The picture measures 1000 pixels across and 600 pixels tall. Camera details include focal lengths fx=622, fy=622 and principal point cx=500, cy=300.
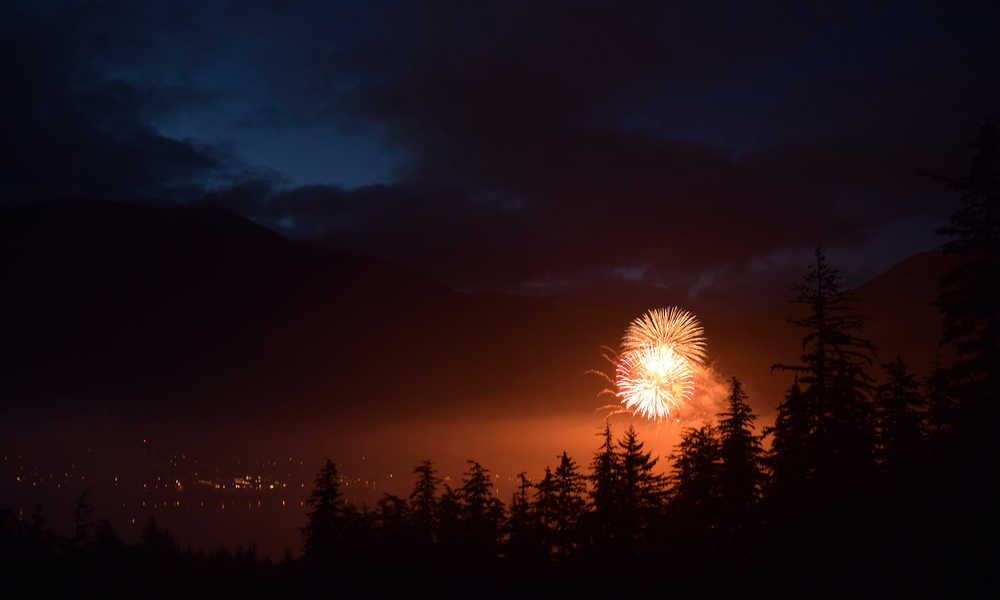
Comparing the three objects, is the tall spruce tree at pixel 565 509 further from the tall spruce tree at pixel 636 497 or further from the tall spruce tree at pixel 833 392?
the tall spruce tree at pixel 833 392

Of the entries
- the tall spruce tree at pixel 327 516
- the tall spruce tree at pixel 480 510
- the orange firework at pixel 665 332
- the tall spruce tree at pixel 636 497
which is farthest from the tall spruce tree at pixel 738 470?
the orange firework at pixel 665 332

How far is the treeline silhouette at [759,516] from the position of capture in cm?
1548

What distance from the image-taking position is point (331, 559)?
18062mm

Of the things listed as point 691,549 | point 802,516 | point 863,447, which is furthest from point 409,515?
point 863,447

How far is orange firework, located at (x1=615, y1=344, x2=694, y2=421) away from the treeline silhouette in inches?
1345

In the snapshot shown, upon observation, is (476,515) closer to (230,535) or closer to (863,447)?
(863,447)

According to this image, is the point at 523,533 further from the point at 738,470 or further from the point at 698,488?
the point at 738,470

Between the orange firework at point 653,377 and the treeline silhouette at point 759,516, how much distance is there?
34.2m

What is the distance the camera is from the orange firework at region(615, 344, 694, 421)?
6881 centimetres

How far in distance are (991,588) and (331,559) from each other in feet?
52.8

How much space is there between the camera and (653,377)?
233 feet

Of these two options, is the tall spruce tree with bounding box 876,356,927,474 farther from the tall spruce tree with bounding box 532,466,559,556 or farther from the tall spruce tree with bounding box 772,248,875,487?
the tall spruce tree with bounding box 532,466,559,556

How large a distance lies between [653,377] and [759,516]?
1765 inches

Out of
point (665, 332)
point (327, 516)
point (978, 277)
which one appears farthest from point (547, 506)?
point (665, 332)
